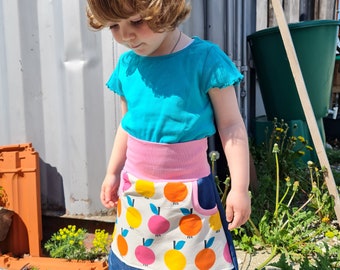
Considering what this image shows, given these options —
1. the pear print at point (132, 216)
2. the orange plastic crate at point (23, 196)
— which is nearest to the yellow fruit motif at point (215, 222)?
the pear print at point (132, 216)

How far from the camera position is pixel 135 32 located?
3.98 ft

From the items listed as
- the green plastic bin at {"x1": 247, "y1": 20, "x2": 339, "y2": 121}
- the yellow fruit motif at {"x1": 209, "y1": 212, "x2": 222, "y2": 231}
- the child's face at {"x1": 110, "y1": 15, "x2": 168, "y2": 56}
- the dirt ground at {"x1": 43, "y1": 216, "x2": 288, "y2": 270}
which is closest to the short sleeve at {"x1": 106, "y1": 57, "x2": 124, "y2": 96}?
the child's face at {"x1": 110, "y1": 15, "x2": 168, "y2": 56}

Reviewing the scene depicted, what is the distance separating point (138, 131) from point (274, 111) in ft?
9.15

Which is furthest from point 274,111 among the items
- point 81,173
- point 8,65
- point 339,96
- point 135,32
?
point 339,96

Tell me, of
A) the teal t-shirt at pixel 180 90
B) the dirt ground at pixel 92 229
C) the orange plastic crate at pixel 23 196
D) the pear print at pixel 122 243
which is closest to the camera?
the teal t-shirt at pixel 180 90

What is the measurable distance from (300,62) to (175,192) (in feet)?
9.15

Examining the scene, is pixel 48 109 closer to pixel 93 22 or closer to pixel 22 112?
pixel 22 112


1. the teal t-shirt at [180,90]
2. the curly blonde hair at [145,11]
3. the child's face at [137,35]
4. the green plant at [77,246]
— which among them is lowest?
the green plant at [77,246]

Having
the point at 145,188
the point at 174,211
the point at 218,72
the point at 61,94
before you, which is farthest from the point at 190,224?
the point at 61,94

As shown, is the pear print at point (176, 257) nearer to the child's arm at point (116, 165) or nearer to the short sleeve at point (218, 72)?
the child's arm at point (116, 165)

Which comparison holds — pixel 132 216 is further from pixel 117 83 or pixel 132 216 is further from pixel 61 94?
pixel 61 94

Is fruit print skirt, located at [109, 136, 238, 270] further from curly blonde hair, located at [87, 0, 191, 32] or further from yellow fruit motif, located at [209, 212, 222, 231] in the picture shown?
curly blonde hair, located at [87, 0, 191, 32]

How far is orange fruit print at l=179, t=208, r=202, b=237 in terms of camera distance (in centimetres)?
131

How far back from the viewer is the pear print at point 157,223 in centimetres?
132
